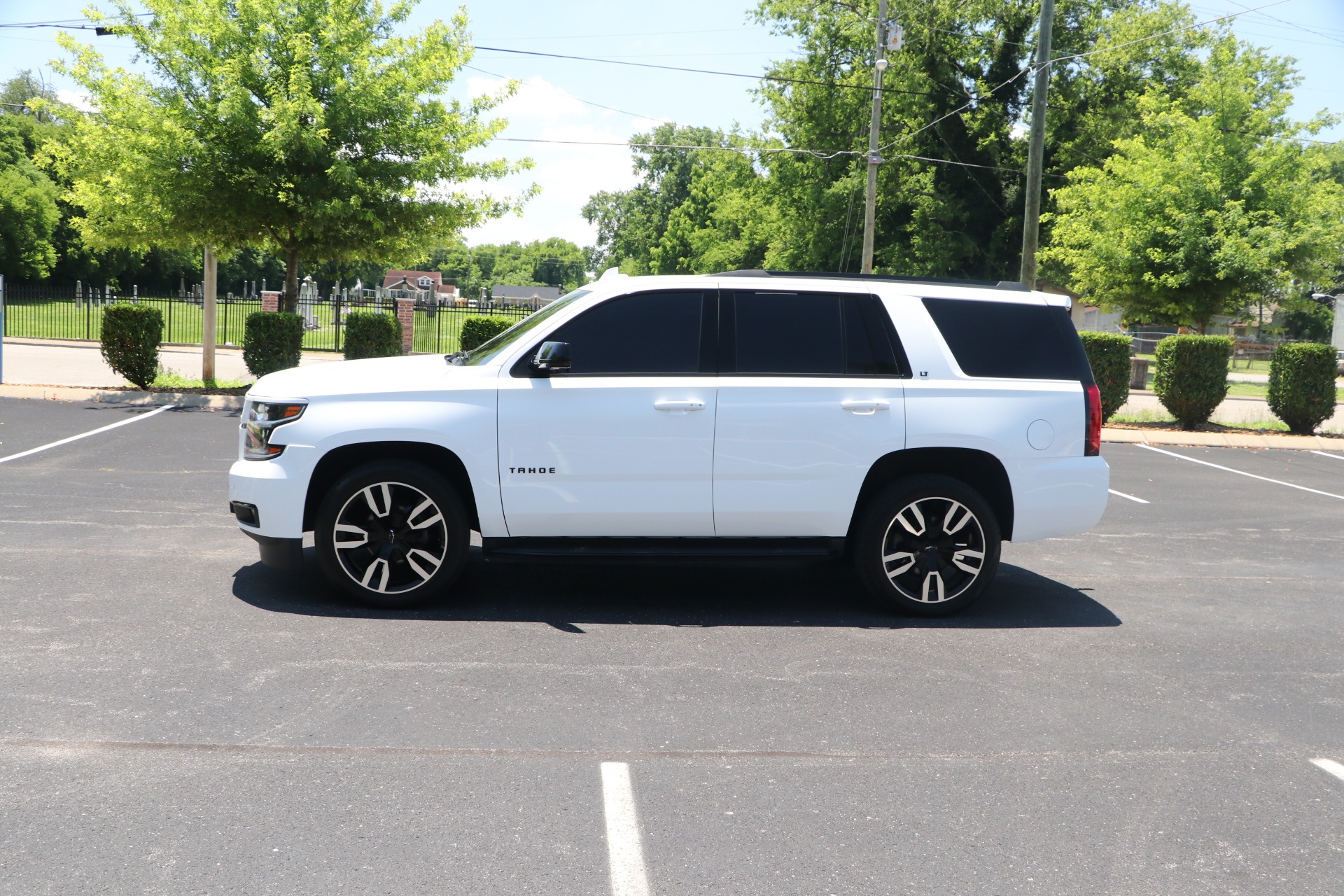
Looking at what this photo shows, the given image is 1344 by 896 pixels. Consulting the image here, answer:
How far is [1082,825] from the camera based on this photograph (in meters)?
3.81

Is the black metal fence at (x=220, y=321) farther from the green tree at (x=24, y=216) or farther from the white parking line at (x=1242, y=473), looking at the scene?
the white parking line at (x=1242, y=473)

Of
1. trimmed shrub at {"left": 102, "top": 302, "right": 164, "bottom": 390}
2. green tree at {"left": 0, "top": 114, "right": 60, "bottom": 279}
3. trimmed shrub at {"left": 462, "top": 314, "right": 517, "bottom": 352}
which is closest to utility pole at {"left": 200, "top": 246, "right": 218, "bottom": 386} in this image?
trimmed shrub at {"left": 102, "top": 302, "right": 164, "bottom": 390}

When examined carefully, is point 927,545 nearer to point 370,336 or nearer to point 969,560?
point 969,560

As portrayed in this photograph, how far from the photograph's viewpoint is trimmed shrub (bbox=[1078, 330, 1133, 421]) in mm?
18312

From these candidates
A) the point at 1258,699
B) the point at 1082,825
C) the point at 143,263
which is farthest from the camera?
the point at 143,263

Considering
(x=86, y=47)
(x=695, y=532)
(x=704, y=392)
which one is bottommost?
(x=695, y=532)

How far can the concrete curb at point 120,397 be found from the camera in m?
16.5

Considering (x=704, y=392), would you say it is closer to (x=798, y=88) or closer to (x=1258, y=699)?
(x=1258, y=699)

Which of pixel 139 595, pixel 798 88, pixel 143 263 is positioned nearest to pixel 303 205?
pixel 139 595

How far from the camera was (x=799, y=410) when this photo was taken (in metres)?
6.22

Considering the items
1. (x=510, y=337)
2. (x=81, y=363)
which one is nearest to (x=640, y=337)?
(x=510, y=337)

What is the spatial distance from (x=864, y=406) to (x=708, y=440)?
0.90 m

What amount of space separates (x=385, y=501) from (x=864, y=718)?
2870 millimetres

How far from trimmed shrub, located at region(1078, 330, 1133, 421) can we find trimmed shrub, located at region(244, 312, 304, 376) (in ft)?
41.7
